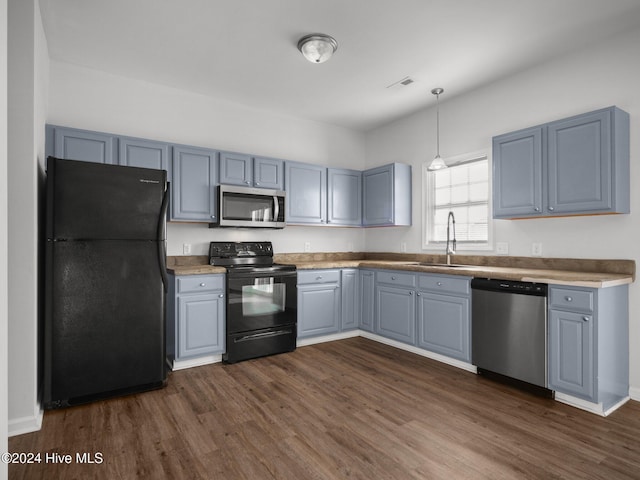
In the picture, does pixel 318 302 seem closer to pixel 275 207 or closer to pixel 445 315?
pixel 275 207

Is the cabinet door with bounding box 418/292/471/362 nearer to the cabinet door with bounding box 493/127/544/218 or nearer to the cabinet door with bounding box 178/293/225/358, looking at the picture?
the cabinet door with bounding box 493/127/544/218

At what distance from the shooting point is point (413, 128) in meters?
4.62

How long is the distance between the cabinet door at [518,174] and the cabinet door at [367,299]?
1600 mm

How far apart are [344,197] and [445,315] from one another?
81.2 inches

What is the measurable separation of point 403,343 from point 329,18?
3137 mm

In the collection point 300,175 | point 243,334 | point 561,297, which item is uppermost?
point 300,175

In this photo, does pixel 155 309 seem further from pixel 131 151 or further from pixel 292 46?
pixel 292 46

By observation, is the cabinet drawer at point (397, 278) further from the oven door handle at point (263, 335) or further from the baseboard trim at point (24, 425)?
the baseboard trim at point (24, 425)

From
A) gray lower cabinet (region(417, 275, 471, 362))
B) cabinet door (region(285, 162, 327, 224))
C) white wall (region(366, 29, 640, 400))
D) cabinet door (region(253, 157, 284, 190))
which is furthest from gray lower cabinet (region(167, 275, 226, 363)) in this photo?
white wall (region(366, 29, 640, 400))

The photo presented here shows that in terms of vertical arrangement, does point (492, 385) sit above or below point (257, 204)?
below

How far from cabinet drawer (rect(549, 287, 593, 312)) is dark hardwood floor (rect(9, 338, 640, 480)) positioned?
0.72 meters

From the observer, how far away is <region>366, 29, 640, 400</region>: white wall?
9.03 ft

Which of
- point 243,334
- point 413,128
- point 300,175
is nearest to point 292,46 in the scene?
point 300,175

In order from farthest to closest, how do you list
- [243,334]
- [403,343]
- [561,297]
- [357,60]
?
[403,343] < [243,334] < [357,60] < [561,297]
